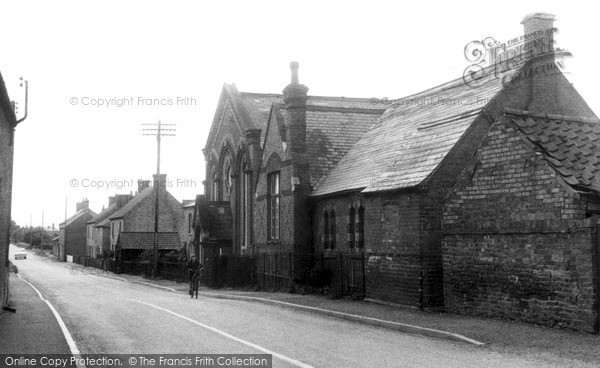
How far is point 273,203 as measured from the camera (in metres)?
29.3

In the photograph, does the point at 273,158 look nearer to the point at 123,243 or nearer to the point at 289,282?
the point at 289,282

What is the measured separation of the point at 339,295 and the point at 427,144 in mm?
5603

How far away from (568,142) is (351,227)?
9.36m

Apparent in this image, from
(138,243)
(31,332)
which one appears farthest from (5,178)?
(138,243)

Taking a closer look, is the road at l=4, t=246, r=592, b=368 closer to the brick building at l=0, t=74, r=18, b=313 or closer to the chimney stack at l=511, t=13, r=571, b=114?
the brick building at l=0, t=74, r=18, b=313

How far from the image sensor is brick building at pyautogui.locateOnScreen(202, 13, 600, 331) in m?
13.2

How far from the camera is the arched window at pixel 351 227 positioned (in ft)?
74.4

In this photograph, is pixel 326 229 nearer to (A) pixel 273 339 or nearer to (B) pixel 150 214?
(A) pixel 273 339

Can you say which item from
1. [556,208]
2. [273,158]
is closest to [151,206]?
[273,158]

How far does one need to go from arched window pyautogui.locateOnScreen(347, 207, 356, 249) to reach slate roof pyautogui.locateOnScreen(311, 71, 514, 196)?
0.92 m

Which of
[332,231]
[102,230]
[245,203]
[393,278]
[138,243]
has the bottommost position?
[393,278]

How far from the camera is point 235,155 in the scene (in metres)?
35.8

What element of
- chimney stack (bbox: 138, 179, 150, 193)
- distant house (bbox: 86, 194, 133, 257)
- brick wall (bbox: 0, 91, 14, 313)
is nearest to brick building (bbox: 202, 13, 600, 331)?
brick wall (bbox: 0, 91, 14, 313)

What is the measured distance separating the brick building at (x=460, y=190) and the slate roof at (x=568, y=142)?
0.04m
